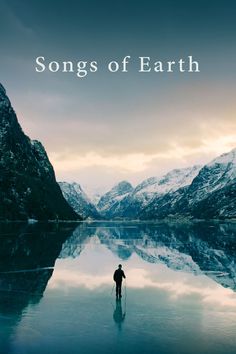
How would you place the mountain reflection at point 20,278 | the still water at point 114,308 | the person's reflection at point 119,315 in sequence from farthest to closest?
the mountain reflection at point 20,278 < the person's reflection at point 119,315 < the still water at point 114,308

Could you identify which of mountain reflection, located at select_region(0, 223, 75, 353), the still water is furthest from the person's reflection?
mountain reflection, located at select_region(0, 223, 75, 353)

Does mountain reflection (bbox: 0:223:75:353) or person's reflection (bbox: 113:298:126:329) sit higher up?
mountain reflection (bbox: 0:223:75:353)

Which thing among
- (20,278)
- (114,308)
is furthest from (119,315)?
(20,278)

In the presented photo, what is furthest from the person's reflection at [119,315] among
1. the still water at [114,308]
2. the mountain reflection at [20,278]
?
the mountain reflection at [20,278]

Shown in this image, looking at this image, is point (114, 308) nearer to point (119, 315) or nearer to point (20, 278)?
point (119, 315)

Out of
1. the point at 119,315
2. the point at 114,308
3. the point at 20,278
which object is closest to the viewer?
the point at 119,315

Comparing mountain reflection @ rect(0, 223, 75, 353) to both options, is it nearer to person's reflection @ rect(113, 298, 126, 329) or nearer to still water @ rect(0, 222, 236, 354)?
still water @ rect(0, 222, 236, 354)

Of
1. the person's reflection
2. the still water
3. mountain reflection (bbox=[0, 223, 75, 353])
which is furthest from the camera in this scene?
mountain reflection (bbox=[0, 223, 75, 353])

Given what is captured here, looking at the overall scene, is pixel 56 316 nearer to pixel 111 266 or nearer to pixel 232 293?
pixel 232 293

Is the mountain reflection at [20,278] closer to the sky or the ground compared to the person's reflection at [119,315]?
closer to the sky

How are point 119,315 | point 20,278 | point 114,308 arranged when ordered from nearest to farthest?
point 119,315, point 114,308, point 20,278

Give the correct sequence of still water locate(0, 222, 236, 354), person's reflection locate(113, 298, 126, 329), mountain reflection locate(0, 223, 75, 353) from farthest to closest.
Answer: mountain reflection locate(0, 223, 75, 353) → person's reflection locate(113, 298, 126, 329) → still water locate(0, 222, 236, 354)

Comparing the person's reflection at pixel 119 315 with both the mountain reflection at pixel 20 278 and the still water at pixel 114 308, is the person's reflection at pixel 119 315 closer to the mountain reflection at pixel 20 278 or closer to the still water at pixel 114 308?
the still water at pixel 114 308

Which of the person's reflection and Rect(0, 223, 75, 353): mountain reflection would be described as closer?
the person's reflection
